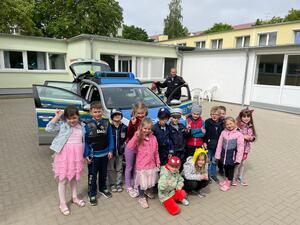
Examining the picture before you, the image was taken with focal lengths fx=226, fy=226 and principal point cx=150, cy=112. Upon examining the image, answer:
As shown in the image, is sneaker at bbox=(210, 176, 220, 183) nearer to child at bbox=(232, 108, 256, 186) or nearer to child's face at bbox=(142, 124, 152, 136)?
child at bbox=(232, 108, 256, 186)

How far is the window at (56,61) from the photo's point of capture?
628 inches

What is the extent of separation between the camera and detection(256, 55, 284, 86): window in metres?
11.9

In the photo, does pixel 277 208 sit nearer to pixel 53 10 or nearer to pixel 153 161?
pixel 153 161

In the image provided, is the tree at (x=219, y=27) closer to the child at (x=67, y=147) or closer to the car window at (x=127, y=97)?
the car window at (x=127, y=97)

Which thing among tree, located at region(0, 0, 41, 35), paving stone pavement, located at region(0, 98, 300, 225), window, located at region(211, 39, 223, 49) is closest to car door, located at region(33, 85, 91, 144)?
paving stone pavement, located at region(0, 98, 300, 225)

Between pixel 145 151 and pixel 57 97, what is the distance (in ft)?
8.50

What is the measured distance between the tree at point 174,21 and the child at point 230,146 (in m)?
43.0

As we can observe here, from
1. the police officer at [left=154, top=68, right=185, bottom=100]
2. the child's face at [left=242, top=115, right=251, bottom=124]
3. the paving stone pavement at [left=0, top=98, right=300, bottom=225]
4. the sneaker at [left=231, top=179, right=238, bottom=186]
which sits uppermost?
the police officer at [left=154, top=68, right=185, bottom=100]

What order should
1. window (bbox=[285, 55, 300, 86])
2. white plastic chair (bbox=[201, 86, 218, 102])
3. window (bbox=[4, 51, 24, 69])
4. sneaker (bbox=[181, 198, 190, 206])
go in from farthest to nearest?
1. white plastic chair (bbox=[201, 86, 218, 102])
2. window (bbox=[4, 51, 24, 69])
3. window (bbox=[285, 55, 300, 86])
4. sneaker (bbox=[181, 198, 190, 206])

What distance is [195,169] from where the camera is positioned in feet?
11.6

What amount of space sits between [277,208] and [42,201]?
11.7 feet

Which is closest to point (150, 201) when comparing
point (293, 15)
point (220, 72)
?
point (220, 72)

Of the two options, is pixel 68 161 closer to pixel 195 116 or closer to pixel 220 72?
pixel 195 116

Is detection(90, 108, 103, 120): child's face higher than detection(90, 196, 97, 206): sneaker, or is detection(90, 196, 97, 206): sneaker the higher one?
detection(90, 108, 103, 120): child's face
